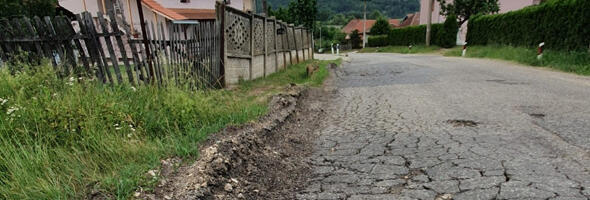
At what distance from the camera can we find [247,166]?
2.59 meters

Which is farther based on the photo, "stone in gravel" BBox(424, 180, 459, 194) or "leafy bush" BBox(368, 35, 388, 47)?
"leafy bush" BBox(368, 35, 388, 47)

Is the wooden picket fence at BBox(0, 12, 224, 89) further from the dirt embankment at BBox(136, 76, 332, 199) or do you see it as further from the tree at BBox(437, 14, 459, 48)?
the tree at BBox(437, 14, 459, 48)

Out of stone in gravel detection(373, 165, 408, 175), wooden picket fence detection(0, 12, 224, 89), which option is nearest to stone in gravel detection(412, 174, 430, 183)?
stone in gravel detection(373, 165, 408, 175)

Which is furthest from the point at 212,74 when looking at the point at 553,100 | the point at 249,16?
the point at 553,100

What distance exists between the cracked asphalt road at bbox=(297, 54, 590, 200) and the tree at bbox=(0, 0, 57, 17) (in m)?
18.8

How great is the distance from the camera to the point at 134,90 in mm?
3799

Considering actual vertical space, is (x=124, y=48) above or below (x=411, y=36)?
below

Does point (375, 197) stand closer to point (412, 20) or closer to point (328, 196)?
point (328, 196)

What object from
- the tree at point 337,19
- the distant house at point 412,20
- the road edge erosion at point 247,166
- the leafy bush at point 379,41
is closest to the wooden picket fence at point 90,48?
the road edge erosion at point 247,166

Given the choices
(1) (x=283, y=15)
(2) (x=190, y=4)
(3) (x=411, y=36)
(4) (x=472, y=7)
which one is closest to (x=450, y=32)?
(4) (x=472, y=7)

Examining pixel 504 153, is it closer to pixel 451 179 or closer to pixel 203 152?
pixel 451 179

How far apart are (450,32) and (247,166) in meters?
24.7

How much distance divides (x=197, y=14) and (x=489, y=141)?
66.7 ft

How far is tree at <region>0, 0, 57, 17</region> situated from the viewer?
53.1 feet
